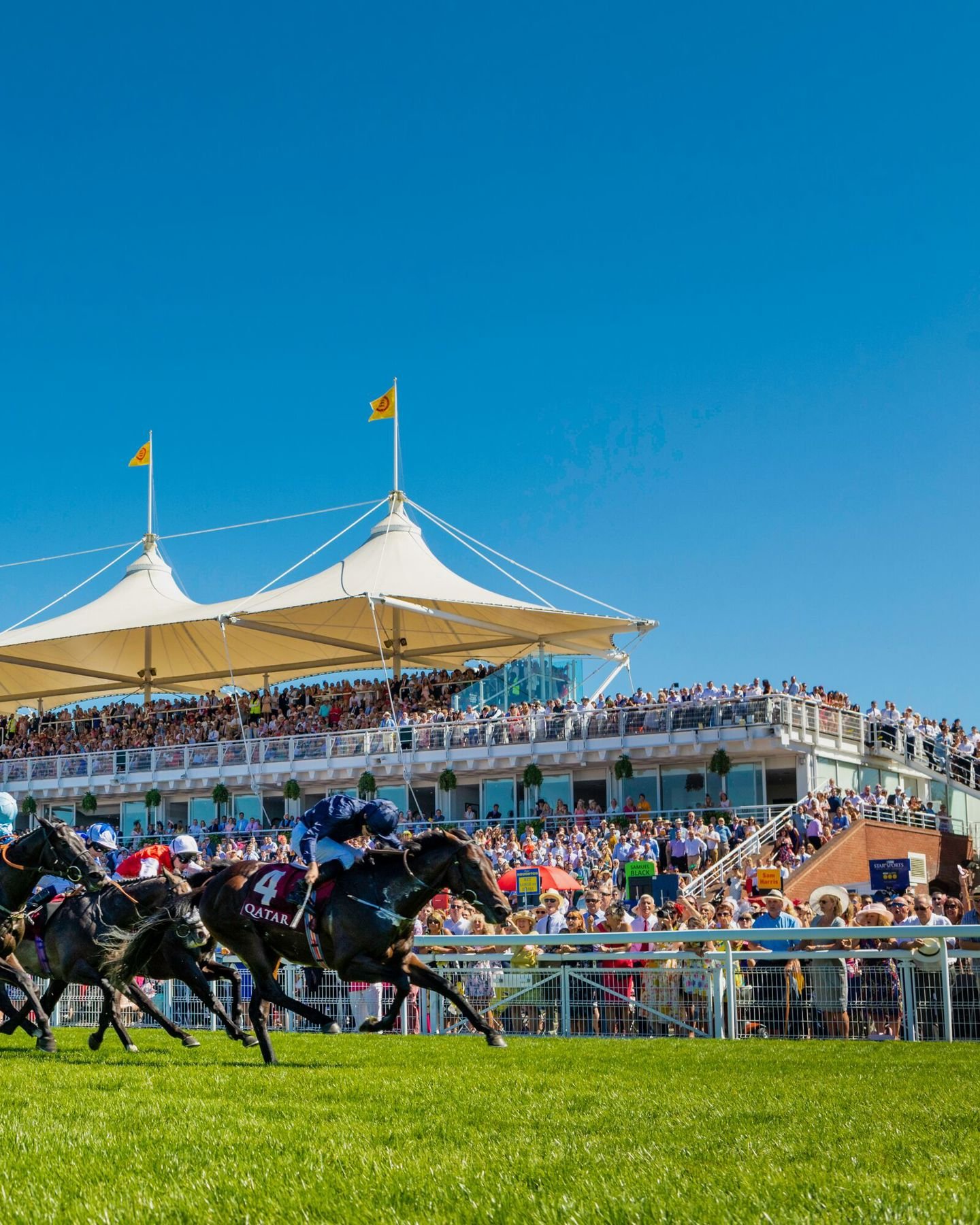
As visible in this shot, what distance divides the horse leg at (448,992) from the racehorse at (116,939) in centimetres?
161

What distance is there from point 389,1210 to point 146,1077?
459 centimetres

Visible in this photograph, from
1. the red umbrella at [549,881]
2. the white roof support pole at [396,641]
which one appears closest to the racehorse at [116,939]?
the red umbrella at [549,881]

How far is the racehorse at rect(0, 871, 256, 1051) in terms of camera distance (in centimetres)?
1123

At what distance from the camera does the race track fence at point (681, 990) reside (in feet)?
36.3

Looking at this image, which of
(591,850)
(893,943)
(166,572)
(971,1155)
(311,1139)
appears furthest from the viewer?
(166,572)

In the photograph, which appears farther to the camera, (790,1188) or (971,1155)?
(971,1155)

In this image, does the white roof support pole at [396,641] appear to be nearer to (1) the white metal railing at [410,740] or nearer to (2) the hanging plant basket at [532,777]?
(1) the white metal railing at [410,740]

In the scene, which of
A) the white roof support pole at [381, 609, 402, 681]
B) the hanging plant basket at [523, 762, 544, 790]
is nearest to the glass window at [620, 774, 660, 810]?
the hanging plant basket at [523, 762, 544, 790]

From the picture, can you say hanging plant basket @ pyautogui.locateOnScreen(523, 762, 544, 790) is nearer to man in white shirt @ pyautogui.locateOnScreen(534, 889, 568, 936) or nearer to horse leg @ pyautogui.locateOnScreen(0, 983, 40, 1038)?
man in white shirt @ pyautogui.locateOnScreen(534, 889, 568, 936)

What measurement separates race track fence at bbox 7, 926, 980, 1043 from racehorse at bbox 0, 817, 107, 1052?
201cm

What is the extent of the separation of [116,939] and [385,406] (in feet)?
107

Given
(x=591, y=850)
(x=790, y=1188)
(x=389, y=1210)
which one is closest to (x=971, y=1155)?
(x=790, y=1188)

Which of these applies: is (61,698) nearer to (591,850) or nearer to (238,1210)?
(591,850)

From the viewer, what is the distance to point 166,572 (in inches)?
1918
